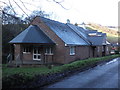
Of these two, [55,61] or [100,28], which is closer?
[55,61]

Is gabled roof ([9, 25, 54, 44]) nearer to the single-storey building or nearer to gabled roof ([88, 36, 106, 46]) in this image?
the single-storey building

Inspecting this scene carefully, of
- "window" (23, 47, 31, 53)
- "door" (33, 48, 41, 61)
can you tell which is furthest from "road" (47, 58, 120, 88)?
"window" (23, 47, 31, 53)

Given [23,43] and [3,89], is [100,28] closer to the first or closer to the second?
[23,43]

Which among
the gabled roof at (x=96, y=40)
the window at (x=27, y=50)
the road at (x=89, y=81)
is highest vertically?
the gabled roof at (x=96, y=40)

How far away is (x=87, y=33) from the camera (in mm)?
47188

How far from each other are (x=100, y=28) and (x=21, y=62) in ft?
205

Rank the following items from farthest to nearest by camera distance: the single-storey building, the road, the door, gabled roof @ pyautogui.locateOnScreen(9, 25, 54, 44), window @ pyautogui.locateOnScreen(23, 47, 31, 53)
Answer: window @ pyautogui.locateOnScreen(23, 47, 31, 53) < the door < the single-storey building < gabled roof @ pyautogui.locateOnScreen(9, 25, 54, 44) < the road

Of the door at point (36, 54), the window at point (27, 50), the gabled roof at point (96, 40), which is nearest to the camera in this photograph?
the door at point (36, 54)

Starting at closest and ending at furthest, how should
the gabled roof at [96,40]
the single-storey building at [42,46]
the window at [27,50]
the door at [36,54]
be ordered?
the single-storey building at [42,46]
the door at [36,54]
the window at [27,50]
the gabled roof at [96,40]

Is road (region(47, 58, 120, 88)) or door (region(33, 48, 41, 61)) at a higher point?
door (region(33, 48, 41, 61))

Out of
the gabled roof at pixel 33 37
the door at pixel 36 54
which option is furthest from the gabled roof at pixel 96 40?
the door at pixel 36 54

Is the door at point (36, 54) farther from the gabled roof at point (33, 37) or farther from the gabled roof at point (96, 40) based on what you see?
the gabled roof at point (96, 40)

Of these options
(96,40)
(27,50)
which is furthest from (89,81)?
(96,40)

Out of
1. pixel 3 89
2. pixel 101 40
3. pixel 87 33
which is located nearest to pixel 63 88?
pixel 3 89
